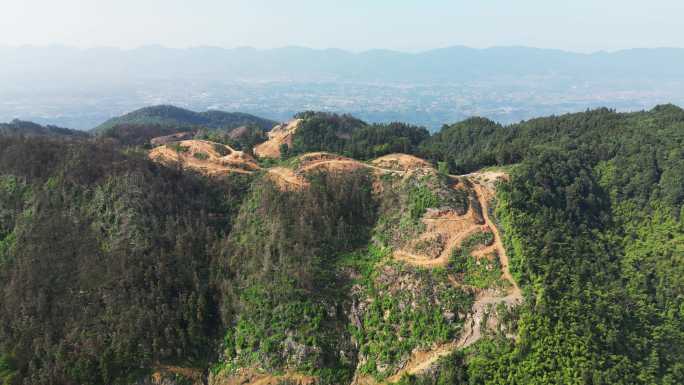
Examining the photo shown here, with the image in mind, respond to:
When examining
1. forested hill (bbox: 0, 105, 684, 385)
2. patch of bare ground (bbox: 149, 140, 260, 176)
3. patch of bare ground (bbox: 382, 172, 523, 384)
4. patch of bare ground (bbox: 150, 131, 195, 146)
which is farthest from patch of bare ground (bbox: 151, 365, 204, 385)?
patch of bare ground (bbox: 150, 131, 195, 146)

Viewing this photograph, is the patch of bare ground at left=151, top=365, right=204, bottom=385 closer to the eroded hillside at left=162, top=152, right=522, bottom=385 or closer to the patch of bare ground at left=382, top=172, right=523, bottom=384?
the eroded hillside at left=162, top=152, right=522, bottom=385

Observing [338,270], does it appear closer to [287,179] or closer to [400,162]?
[287,179]

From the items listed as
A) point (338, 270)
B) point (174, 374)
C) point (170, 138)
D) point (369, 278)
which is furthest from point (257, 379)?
point (170, 138)

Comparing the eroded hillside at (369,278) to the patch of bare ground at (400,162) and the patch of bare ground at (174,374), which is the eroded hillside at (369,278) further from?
the patch of bare ground at (400,162)

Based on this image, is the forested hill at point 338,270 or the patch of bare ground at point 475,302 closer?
the forested hill at point 338,270

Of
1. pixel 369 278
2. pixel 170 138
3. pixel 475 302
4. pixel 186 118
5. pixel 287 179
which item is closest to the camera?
pixel 475 302

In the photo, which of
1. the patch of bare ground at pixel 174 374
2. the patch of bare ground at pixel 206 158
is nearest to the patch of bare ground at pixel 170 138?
the patch of bare ground at pixel 206 158
